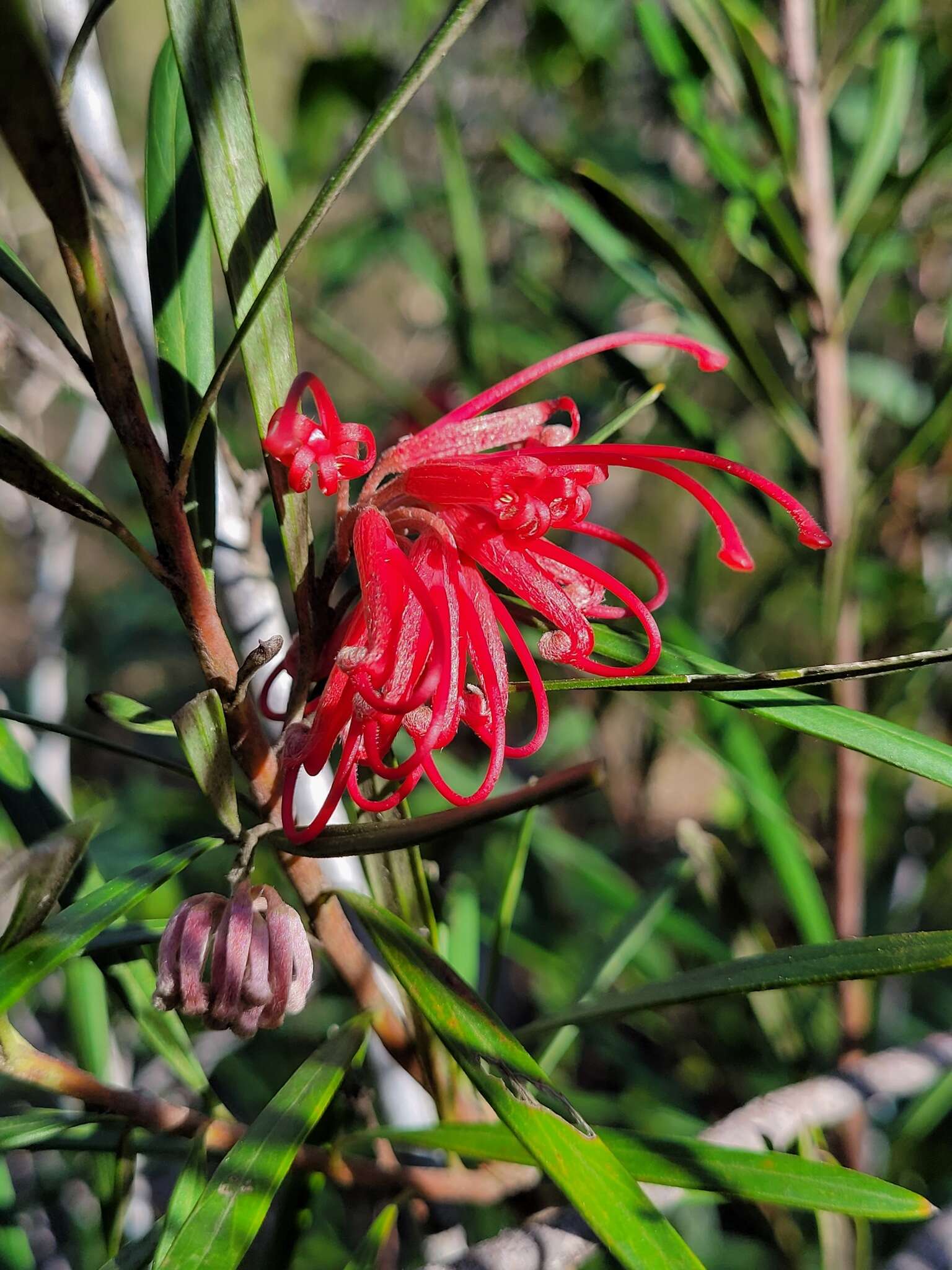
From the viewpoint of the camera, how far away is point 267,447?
0.36 meters

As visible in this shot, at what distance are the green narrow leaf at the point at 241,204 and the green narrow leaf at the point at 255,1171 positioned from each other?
193 millimetres

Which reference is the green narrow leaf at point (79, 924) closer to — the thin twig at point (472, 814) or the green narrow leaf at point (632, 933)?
the thin twig at point (472, 814)

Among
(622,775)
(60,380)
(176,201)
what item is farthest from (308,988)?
(622,775)

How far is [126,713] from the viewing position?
0.43 meters

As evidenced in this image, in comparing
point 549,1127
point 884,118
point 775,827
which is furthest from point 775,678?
point 884,118

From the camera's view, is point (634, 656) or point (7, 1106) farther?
point (7, 1106)

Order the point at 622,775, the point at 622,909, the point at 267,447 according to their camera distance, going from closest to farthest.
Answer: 1. the point at 267,447
2. the point at 622,909
3. the point at 622,775

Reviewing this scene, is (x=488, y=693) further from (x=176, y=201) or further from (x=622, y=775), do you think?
(x=622, y=775)

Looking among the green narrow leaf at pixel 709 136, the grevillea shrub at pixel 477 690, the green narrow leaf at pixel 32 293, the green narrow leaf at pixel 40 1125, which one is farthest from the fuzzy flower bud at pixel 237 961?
the green narrow leaf at pixel 709 136

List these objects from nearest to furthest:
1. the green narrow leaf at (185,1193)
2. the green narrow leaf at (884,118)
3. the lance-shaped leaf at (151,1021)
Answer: the green narrow leaf at (185,1193) → the lance-shaped leaf at (151,1021) → the green narrow leaf at (884,118)

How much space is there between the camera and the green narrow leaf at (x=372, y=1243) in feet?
1.63

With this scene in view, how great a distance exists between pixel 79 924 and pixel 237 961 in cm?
7

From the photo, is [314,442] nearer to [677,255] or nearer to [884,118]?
[677,255]

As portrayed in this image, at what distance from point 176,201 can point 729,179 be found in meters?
0.48
